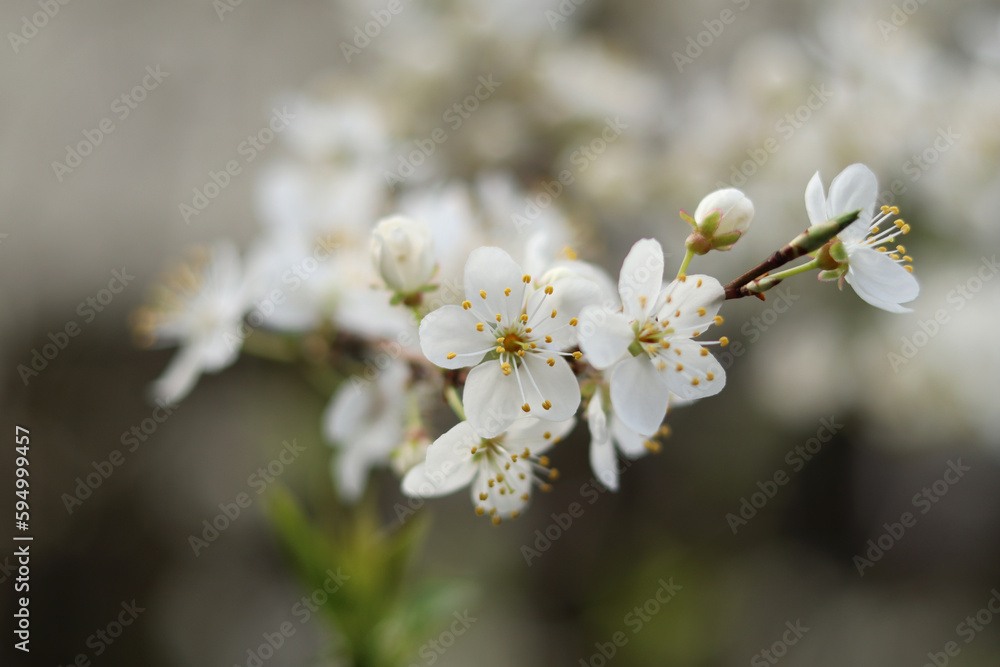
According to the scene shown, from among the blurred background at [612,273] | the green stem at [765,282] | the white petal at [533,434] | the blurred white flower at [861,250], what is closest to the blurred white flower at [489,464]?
the white petal at [533,434]

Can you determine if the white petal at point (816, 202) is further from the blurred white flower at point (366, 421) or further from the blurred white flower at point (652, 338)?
the blurred white flower at point (366, 421)

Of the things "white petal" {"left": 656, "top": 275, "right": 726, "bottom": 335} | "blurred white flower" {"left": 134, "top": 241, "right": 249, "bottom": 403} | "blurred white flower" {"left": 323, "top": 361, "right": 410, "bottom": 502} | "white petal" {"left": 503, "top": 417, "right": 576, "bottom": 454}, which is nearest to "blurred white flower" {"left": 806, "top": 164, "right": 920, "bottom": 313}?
"white petal" {"left": 656, "top": 275, "right": 726, "bottom": 335}

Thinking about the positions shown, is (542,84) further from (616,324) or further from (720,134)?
(616,324)

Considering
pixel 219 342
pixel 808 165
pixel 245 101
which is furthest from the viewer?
pixel 245 101

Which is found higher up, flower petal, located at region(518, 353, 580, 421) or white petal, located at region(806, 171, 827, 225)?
white petal, located at region(806, 171, 827, 225)

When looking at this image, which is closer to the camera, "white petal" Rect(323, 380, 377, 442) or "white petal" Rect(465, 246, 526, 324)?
"white petal" Rect(465, 246, 526, 324)

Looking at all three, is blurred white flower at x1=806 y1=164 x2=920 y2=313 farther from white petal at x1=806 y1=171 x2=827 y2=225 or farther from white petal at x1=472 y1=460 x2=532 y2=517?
white petal at x1=472 y1=460 x2=532 y2=517

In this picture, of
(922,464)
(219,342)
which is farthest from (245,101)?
(922,464)
